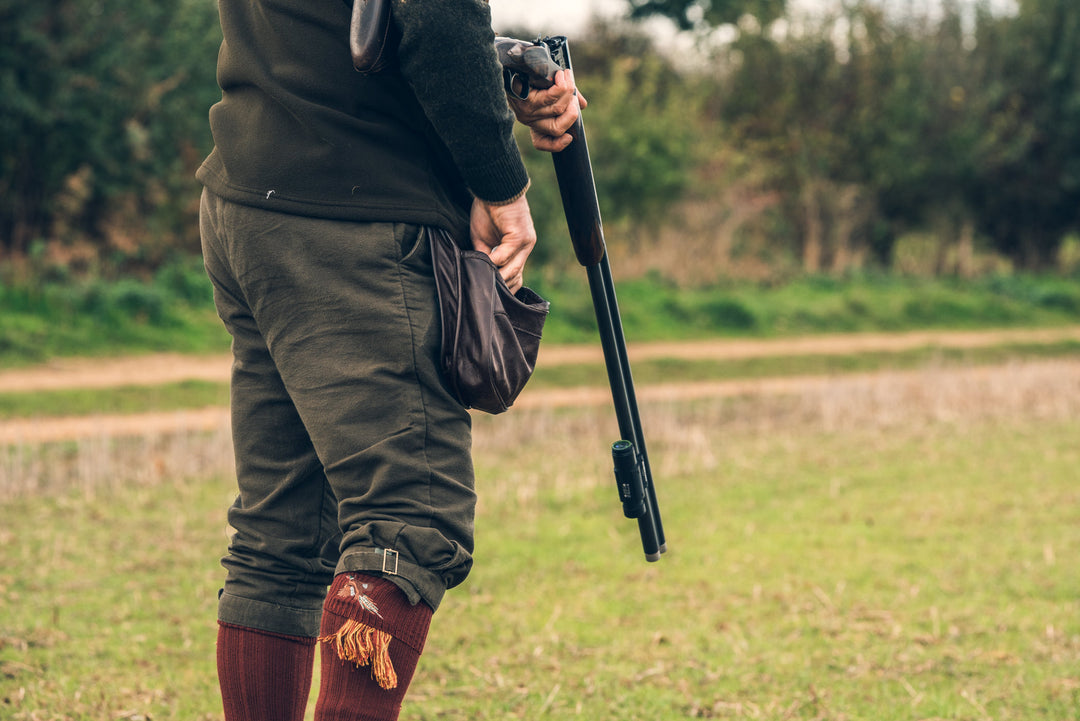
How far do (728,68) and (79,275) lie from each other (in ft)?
42.7

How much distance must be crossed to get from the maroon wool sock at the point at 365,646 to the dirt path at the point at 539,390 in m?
5.07

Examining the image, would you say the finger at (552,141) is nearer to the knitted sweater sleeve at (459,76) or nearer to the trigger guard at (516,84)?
the trigger guard at (516,84)

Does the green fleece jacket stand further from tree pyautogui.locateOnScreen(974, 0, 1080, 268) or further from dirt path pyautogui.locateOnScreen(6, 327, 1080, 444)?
tree pyautogui.locateOnScreen(974, 0, 1080, 268)

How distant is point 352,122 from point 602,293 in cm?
73

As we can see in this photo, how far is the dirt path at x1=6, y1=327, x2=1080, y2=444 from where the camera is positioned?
7.88 meters

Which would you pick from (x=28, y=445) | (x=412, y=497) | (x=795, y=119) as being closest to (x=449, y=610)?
(x=412, y=497)

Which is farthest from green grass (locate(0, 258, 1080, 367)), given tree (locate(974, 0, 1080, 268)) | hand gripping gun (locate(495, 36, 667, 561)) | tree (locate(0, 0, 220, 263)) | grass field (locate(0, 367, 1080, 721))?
hand gripping gun (locate(495, 36, 667, 561))

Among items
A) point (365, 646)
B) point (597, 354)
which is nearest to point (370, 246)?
point (365, 646)

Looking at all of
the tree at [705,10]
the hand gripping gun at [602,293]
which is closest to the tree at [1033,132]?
the tree at [705,10]

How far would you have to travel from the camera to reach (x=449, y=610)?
3.98 metres

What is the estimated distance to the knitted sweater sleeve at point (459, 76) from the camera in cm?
176

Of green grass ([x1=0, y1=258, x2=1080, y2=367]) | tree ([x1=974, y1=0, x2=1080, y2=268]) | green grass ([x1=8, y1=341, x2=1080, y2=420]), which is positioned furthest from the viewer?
tree ([x1=974, y1=0, x2=1080, y2=268])

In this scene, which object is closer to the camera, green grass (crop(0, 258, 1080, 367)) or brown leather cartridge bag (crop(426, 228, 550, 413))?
brown leather cartridge bag (crop(426, 228, 550, 413))

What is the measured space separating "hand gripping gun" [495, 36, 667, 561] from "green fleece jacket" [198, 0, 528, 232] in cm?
22
